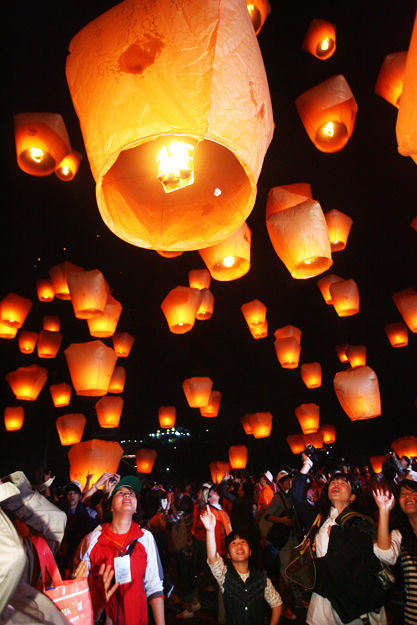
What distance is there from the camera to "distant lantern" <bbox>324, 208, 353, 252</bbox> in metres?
Answer: 5.29

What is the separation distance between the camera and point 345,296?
6234mm

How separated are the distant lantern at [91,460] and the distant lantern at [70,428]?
1262 mm

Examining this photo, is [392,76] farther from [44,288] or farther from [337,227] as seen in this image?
[44,288]

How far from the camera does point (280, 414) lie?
17.2m

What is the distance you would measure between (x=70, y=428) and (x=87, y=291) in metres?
5.05

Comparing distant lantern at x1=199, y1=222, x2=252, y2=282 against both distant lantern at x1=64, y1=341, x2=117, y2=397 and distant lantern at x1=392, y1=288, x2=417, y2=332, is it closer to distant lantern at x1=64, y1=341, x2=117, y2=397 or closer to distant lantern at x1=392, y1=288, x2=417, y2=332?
distant lantern at x1=64, y1=341, x2=117, y2=397

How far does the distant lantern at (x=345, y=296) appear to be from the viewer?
624cm

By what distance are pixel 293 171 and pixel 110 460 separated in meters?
6.75

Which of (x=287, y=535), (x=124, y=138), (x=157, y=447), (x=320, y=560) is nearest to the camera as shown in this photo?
(x=124, y=138)

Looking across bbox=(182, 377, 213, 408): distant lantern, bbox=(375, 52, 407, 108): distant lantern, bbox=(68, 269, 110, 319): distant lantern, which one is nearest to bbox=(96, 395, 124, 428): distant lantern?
bbox=(182, 377, 213, 408): distant lantern

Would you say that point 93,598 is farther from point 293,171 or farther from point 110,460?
point 293,171

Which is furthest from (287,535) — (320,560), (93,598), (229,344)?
(229,344)

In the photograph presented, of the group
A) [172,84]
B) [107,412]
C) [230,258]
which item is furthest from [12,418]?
[172,84]

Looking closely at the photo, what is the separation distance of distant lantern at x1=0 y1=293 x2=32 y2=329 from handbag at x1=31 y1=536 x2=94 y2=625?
6235 millimetres
